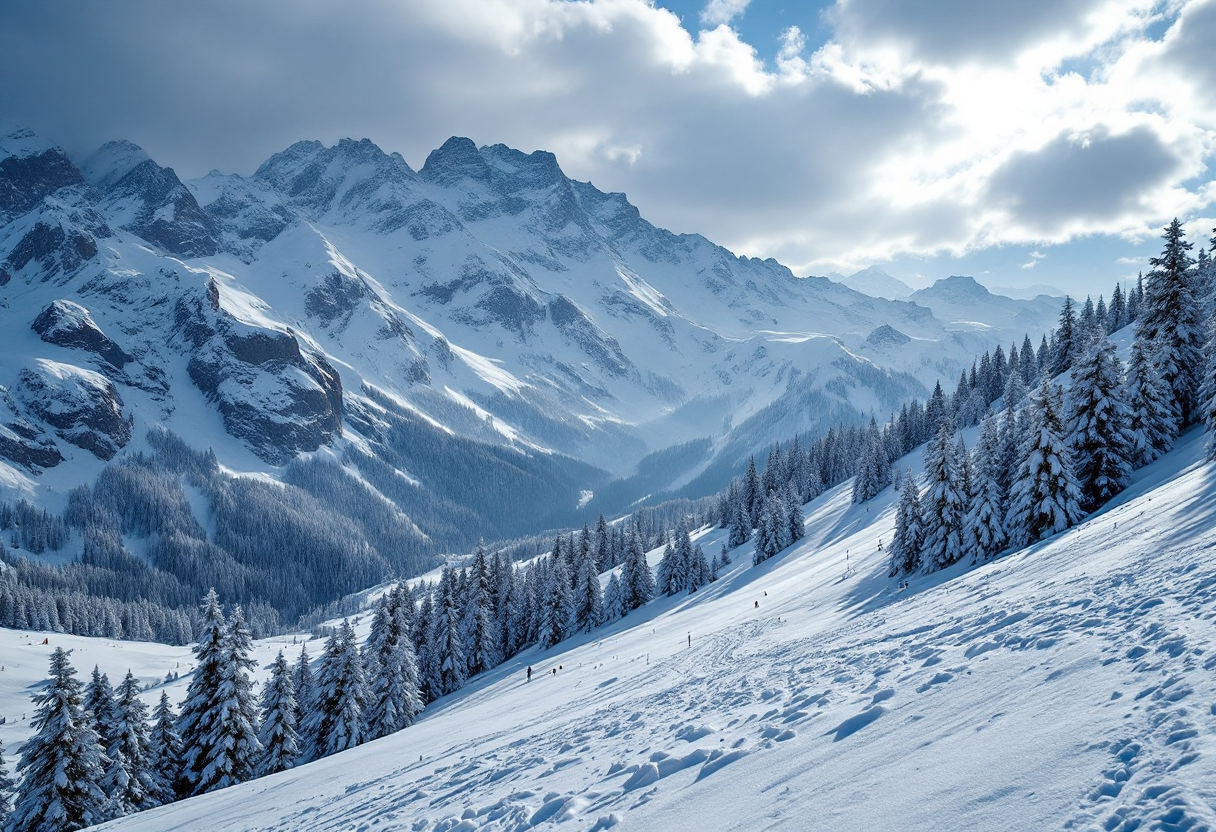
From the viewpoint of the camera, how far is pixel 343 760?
23969 millimetres

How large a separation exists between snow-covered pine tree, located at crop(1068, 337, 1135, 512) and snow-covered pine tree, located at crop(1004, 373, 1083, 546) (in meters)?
1.20

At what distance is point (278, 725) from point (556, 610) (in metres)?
31.5

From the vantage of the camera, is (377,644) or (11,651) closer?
(377,644)

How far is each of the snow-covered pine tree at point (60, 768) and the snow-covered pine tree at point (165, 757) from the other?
5024 mm

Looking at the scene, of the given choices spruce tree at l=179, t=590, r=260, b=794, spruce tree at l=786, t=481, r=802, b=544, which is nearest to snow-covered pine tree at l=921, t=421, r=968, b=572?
spruce tree at l=786, t=481, r=802, b=544

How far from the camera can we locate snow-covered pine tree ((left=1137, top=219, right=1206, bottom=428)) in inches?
1511

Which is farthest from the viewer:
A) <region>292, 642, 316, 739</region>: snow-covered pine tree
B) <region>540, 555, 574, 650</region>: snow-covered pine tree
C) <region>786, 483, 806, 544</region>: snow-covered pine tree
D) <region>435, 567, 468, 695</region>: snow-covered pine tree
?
<region>786, 483, 806, 544</region>: snow-covered pine tree

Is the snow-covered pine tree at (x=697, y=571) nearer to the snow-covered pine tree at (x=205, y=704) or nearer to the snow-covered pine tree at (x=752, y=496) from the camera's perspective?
the snow-covered pine tree at (x=752, y=496)

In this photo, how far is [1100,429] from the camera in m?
33.6

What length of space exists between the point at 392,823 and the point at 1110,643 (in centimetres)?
1263

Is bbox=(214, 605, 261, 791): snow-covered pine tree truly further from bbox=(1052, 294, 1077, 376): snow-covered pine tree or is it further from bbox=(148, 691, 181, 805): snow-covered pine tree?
bbox=(1052, 294, 1077, 376): snow-covered pine tree

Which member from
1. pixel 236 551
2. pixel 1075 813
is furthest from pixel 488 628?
pixel 236 551

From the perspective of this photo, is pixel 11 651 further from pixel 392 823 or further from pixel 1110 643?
pixel 1110 643

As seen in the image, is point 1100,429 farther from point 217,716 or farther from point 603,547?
point 603,547
